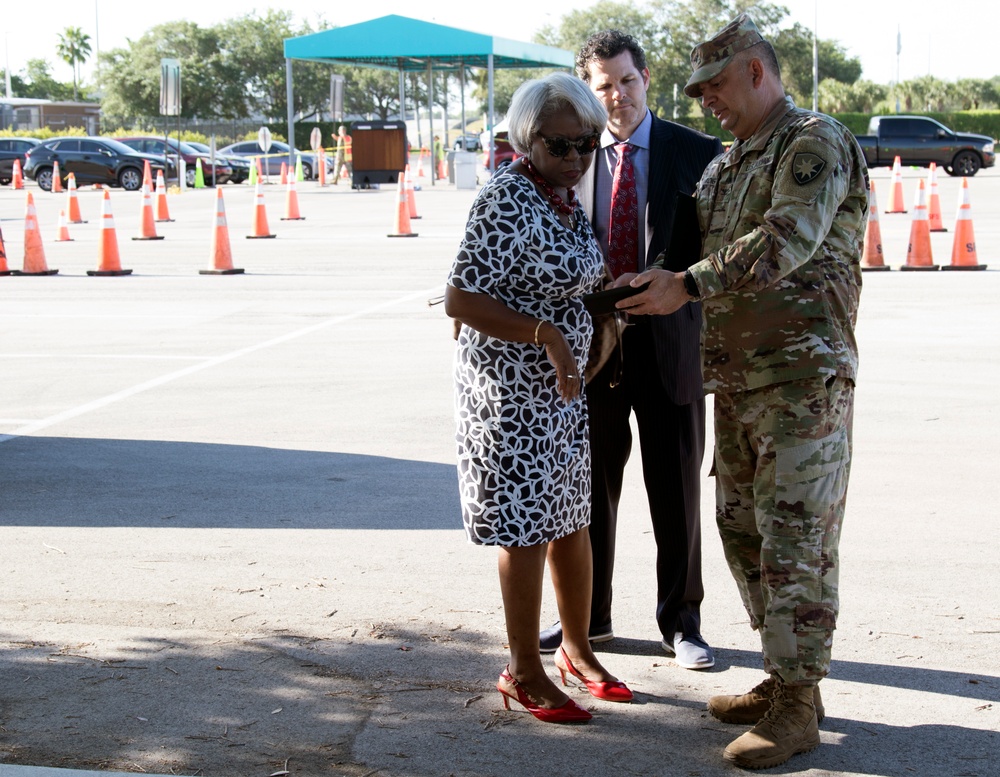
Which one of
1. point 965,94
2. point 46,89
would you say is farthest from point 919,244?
point 46,89

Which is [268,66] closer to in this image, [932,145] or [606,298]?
[932,145]

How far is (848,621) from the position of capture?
4547 millimetres

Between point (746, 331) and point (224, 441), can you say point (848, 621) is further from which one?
point (224, 441)

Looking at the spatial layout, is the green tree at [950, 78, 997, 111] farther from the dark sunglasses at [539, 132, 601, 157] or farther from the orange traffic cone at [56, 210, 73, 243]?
the dark sunglasses at [539, 132, 601, 157]

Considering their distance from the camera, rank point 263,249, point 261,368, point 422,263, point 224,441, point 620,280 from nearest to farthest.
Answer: point 620,280 → point 224,441 → point 261,368 → point 422,263 → point 263,249

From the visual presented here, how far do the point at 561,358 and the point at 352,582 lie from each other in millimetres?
Answer: 1882

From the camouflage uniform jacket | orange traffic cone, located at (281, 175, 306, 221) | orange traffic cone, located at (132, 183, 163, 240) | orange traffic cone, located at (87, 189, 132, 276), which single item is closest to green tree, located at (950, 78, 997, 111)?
orange traffic cone, located at (281, 175, 306, 221)

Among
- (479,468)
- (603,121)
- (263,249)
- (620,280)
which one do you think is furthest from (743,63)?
(263,249)

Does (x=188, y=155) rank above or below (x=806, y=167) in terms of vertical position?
above

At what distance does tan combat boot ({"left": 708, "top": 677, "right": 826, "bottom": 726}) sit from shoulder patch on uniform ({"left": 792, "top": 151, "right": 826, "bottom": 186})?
1420mm

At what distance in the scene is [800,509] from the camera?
137 inches

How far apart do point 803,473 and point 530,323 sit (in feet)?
2.76

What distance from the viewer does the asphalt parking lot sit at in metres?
3.62

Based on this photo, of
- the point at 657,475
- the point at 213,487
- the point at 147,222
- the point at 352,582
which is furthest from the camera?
the point at 147,222
